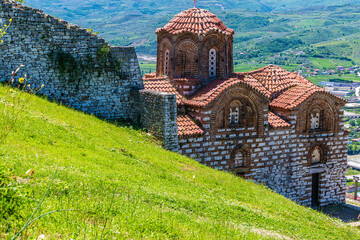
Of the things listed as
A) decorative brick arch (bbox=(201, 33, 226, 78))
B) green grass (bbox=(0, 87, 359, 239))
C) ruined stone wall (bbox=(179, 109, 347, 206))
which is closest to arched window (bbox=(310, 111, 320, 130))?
ruined stone wall (bbox=(179, 109, 347, 206))

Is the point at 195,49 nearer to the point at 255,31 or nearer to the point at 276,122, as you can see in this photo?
the point at 276,122

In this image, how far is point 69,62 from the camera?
50.6 feet

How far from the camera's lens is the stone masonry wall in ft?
49.4

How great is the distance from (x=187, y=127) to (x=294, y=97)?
5217 mm

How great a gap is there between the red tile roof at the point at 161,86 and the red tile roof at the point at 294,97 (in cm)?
433

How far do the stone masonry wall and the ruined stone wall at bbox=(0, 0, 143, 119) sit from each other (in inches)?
47.8

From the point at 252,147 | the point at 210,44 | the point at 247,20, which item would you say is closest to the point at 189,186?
the point at 252,147

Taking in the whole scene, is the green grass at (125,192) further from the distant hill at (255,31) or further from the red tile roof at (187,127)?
the distant hill at (255,31)

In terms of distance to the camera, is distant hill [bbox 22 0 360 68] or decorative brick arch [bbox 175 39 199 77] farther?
distant hill [bbox 22 0 360 68]

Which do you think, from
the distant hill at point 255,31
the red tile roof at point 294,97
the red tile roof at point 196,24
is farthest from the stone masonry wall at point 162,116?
the distant hill at point 255,31

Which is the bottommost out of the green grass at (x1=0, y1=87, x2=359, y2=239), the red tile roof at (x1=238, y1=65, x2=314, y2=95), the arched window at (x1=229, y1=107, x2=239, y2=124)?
the green grass at (x1=0, y1=87, x2=359, y2=239)

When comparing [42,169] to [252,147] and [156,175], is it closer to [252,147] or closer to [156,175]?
[156,175]

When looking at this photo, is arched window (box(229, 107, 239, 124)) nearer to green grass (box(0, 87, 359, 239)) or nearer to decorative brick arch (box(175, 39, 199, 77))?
decorative brick arch (box(175, 39, 199, 77))

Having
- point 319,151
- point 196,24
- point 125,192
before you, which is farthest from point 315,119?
point 125,192
